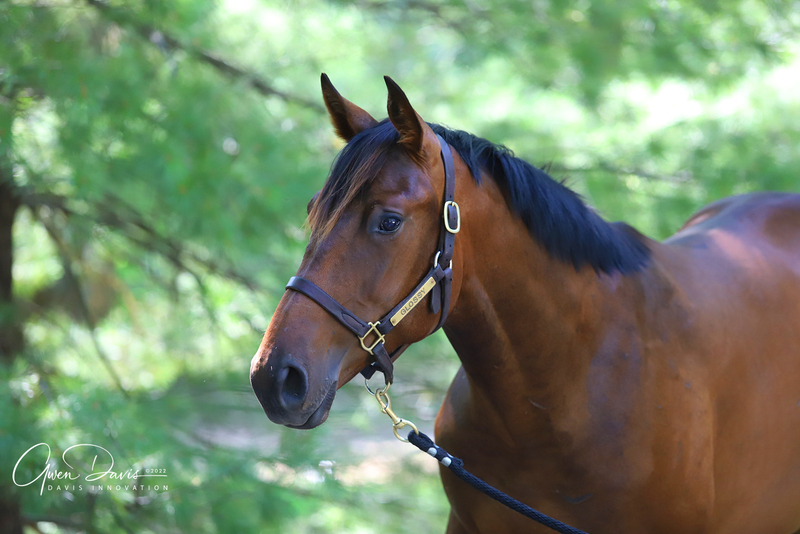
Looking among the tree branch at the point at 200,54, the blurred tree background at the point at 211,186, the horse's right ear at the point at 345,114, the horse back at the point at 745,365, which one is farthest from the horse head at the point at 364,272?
the tree branch at the point at 200,54

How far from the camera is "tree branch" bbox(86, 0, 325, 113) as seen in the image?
8.45 feet

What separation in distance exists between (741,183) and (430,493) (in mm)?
4493

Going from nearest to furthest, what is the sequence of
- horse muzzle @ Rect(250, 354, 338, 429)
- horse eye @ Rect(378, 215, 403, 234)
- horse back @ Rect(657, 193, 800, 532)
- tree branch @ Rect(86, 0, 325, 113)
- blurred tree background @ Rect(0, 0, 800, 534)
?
horse muzzle @ Rect(250, 354, 338, 429)
horse eye @ Rect(378, 215, 403, 234)
horse back @ Rect(657, 193, 800, 532)
blurred tree background @ Rect(0, 0, 800, 534)
tree branch @ Rect(86, 0, 325, 113)

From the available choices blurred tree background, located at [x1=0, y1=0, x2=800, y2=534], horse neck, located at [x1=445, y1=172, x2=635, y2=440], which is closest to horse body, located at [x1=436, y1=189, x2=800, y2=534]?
horse neck, located at [x1=445, y1=172, x2=635, y2=440]

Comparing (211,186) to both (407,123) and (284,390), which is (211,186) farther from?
(284,390)

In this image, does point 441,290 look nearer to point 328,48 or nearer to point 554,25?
point 554,25

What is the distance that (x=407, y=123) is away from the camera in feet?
4.03

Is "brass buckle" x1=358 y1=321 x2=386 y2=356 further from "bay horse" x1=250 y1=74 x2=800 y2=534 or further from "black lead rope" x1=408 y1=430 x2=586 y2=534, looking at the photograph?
"black lead rope" x1=408 y1=430 x2=586 y2=534

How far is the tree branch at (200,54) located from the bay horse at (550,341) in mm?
1735

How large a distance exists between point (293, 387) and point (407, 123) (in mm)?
576

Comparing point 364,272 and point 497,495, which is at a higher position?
point 364,272

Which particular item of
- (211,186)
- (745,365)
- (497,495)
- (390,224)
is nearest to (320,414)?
(390,224)

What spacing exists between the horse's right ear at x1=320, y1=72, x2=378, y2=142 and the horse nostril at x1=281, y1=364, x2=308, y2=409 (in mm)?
589

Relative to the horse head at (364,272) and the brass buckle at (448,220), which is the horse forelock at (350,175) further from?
the brass buckle at (448,220)
